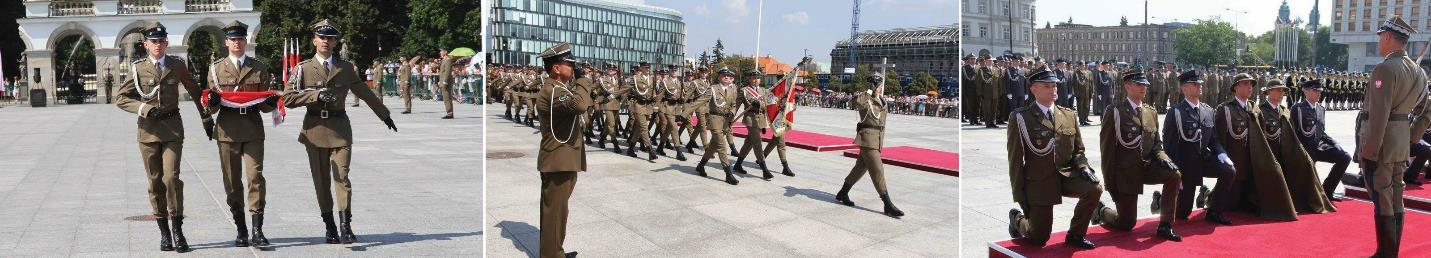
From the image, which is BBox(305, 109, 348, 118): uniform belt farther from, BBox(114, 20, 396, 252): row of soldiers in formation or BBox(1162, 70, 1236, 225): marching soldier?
BBox(1162, 70, 1236, 225): marching soldier

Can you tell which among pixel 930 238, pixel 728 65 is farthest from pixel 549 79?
pixel 930 238

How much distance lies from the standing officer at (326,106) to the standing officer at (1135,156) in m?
4.51

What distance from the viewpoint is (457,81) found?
15.7 m

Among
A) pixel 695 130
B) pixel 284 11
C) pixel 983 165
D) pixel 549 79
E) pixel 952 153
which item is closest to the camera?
pixel 549 79

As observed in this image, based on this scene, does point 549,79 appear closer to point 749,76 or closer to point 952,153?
point 749,76

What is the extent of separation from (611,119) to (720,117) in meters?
2.07

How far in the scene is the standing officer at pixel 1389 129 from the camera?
237 inches

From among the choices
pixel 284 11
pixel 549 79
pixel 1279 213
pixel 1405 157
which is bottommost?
pixel 1279 213

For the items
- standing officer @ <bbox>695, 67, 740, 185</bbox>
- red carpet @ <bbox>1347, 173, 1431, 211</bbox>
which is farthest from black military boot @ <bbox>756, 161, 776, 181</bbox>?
red carpet @ <bbox>1347, 173, 1431, 211</bbox>

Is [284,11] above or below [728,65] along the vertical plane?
above

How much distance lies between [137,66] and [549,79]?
314 centimetres

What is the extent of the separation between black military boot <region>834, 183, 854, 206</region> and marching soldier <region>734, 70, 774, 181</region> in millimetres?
548

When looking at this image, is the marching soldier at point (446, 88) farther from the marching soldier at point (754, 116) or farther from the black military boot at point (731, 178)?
the black military boot at point (731, 178)

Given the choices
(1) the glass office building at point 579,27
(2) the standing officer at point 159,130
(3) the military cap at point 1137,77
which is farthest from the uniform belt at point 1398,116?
(2) the standing officer at point 159,130
